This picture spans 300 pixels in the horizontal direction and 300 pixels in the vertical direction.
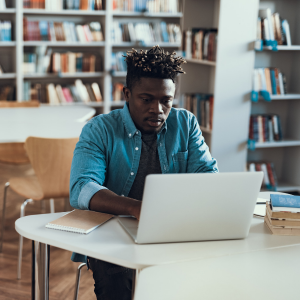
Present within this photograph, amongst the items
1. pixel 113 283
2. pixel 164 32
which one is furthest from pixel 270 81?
pixel 113 283

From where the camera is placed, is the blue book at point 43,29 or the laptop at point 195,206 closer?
the laptop at point 195,206

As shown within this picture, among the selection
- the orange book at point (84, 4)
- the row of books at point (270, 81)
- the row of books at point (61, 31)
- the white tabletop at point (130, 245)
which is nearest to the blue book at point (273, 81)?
the row of books at point (270, 81)

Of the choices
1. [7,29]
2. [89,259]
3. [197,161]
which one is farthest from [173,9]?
[89,259]

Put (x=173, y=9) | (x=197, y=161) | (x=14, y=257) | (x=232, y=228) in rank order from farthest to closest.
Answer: (x=173, y=9) → (x=14, y=257) → (x=197, y=161) → (x=232, y=228)

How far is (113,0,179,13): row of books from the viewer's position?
5.02 m

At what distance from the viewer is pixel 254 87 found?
11.4 ft

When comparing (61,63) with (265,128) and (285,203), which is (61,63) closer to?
(265,128)

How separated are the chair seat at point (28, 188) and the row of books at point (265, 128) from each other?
74.5 inches

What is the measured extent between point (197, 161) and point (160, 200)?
62 cm

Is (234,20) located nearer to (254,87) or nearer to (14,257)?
(254,87)

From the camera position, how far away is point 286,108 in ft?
12.6

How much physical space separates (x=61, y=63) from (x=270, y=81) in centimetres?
244

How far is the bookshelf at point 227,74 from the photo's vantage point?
3.24 m

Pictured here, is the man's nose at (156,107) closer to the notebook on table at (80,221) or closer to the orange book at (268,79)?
the notebook on table at (80,221)
